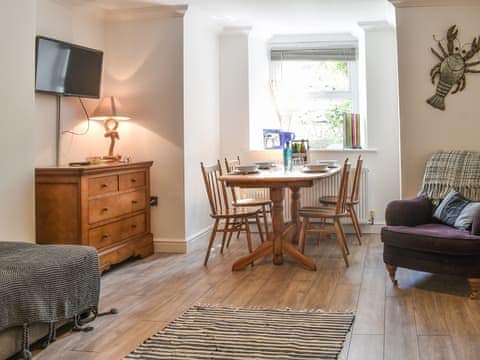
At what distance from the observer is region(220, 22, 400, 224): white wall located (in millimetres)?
5441

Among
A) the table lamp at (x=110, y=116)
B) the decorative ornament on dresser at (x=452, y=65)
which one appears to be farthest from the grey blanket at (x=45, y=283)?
the decorative ornament on dresser at (x=452, y=65)

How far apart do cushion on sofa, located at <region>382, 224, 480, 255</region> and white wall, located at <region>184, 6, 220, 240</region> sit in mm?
2093

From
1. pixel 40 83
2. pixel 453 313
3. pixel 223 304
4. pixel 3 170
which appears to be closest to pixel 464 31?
pixel 453 313

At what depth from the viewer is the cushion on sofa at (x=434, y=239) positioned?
3131 mm

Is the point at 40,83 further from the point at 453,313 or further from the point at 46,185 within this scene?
the point at 453,313

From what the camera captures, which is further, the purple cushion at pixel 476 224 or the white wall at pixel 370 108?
the white wall at pixel 370 108

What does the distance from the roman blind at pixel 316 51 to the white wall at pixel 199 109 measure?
0.90 m

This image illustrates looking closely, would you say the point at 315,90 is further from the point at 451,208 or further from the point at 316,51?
the point at 451,208

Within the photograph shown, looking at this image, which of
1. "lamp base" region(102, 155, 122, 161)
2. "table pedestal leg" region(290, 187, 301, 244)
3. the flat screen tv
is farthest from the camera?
"table pedestal leg" region(290, 187, 301, 244)

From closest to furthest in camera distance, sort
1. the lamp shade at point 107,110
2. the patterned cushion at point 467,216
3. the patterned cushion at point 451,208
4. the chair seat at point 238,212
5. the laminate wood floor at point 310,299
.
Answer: the laminate wood floor at point 310,299
the patterned cushion at point 467,216
the patterned cushion at point 451,208
the chair seat at point 238,212
the lamp shade at point 107,110

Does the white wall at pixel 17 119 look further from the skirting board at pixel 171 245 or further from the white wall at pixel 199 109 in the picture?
the white wall at pixel 199 109

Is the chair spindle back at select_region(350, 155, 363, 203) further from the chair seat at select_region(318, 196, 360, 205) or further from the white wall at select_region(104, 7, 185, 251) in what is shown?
the white wall at select_region(104, 7, 185, 251)

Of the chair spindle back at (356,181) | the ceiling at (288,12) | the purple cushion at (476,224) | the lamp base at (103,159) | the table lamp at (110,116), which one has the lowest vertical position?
the purple cushion at (476,224)

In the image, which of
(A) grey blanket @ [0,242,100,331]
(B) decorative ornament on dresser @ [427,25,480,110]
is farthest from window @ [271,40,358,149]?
(A) grey blanket @ [0,242,100,331]
